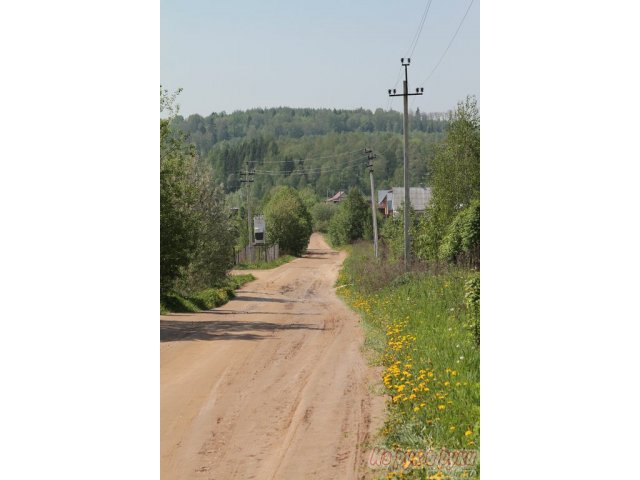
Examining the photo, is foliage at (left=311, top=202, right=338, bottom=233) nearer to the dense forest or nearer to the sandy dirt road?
the dense forest

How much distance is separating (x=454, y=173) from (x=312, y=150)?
351ft

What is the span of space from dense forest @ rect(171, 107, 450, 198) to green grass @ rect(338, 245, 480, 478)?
8092 cm

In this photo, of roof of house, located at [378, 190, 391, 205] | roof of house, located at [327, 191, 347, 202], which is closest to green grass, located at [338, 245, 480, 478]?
roof of house, located at [378, 190, 391, 205]

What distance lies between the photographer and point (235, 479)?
6.25 m

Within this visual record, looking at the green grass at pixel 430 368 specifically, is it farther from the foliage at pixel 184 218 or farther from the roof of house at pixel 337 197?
the roof of house at pixel 337 197

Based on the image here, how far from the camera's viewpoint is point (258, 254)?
179 ft

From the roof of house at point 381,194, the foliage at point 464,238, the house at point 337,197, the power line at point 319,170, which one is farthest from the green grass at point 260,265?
the power line at point 319,170

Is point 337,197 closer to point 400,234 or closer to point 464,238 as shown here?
point 400,234

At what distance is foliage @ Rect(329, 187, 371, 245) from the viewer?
2473 inches
